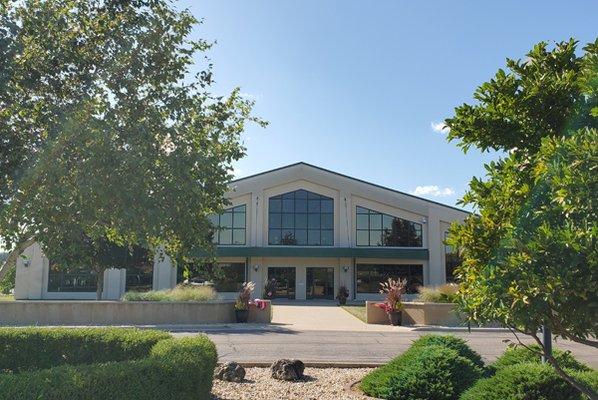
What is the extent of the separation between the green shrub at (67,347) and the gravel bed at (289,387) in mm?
1307

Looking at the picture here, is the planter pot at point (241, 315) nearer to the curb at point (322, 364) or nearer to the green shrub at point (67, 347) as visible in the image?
the curb at point (322, 364)

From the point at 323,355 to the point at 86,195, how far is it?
8807mm

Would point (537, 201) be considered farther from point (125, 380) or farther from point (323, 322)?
point (323, 322)

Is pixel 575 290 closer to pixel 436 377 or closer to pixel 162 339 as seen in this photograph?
pixel 436 377

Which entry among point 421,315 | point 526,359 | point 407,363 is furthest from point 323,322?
point 526,359

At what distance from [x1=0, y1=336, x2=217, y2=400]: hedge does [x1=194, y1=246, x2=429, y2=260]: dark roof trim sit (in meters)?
31.8

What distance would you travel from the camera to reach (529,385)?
5859mm

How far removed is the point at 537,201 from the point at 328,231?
36.3 metres

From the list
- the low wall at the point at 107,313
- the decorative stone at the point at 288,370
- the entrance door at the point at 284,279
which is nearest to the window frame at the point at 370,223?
the entrance door at the point at 284,279

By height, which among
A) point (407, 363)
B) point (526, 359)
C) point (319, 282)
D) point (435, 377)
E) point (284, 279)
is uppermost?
point (284, 279)

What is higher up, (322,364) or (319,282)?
(319,282)

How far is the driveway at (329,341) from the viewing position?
1291cm

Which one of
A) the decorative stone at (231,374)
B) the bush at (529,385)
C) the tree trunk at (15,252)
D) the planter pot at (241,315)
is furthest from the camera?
the planter pot at (241,315)

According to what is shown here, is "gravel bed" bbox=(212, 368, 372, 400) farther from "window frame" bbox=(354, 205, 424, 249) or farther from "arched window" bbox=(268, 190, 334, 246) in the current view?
"window frame" bbox=(354, 205, 424, 249)
